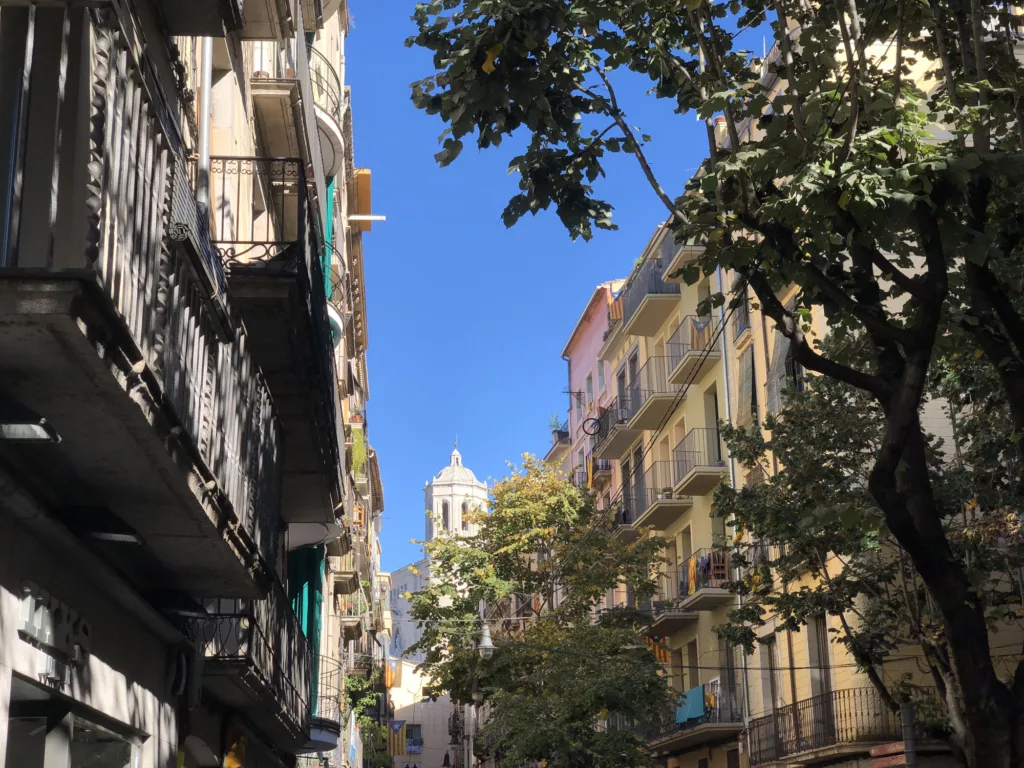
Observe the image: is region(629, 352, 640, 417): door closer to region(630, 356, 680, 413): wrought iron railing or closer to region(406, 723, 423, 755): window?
region(630, 356, 680, 413): wrought iron railing

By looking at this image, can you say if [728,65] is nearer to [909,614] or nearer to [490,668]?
[909,614]

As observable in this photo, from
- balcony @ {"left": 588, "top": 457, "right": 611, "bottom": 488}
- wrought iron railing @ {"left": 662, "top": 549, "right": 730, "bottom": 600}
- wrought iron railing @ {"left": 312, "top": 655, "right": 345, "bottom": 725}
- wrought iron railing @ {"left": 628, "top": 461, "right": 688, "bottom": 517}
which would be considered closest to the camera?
wrought iron railing @ {"left": 312, "top": 655, "right": 345, "bottom": 725}

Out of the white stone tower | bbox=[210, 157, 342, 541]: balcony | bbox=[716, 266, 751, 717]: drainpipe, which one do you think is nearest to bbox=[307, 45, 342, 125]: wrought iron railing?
bbox=[210, 157, 342, 541]: balcony

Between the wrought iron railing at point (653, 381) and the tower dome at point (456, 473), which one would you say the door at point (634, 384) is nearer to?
the wrought iron railing at point (653, 381)

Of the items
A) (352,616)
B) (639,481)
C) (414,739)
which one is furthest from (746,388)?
(414,739)

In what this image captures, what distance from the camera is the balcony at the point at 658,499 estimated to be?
36.2m

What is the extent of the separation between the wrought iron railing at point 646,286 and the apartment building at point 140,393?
2527cm

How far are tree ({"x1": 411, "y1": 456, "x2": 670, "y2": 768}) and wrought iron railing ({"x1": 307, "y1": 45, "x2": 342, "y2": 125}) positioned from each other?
13.4 metres

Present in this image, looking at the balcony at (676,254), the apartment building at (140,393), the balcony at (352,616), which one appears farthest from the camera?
the balcony at (352,616)

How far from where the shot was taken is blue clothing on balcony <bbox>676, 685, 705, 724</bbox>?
32781 millimetres

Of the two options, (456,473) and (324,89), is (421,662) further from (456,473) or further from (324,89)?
(456,473)

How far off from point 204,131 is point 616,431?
3071cm

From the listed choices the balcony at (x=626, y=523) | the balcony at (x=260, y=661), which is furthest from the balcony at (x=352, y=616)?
the balcony at (x=260, y=661)

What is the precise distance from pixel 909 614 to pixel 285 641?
9682 millimetres
